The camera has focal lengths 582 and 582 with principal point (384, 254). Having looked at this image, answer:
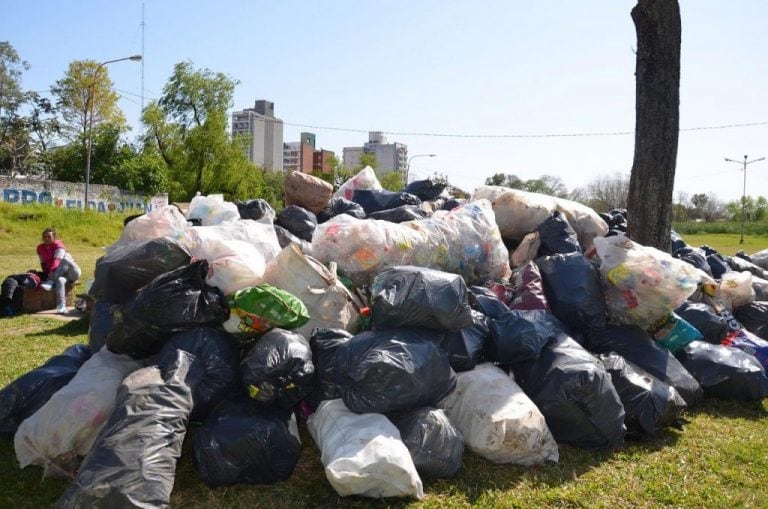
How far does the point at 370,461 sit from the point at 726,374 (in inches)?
121

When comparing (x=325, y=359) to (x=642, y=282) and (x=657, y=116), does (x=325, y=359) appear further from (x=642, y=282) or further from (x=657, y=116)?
(x=657, y=116)

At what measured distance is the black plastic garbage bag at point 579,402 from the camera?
131 inches

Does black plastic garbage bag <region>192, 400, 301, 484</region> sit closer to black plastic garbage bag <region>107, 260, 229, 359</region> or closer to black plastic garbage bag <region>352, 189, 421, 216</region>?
A: black plastic garbage bag <region>107, 260, 229, 359</region>

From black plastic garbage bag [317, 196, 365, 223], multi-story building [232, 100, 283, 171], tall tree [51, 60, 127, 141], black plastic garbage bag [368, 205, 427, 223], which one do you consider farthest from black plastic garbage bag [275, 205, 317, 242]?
multi-story building [232, 100, 283, 171]

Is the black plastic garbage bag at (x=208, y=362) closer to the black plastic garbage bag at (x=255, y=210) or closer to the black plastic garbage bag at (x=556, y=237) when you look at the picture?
the black plastic garbage bag at (x=255, y=210)

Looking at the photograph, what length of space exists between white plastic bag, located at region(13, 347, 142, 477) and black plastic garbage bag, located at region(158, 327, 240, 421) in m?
0.38

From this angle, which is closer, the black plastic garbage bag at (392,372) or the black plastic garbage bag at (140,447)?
the black plastic garbage bag at (140,447)

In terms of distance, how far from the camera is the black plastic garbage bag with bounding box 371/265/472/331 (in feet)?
10.8

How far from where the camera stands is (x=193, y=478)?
2.93m

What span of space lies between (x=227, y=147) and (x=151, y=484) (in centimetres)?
3179

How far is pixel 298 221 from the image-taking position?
17.1ft

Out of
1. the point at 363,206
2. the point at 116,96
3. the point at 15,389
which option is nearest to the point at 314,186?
the point at 363,206

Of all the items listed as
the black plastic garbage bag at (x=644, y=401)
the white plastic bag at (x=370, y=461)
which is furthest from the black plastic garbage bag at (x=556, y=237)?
the white plastic bag at (x=370, y=461)

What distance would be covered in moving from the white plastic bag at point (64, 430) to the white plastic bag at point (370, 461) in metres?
1.18
